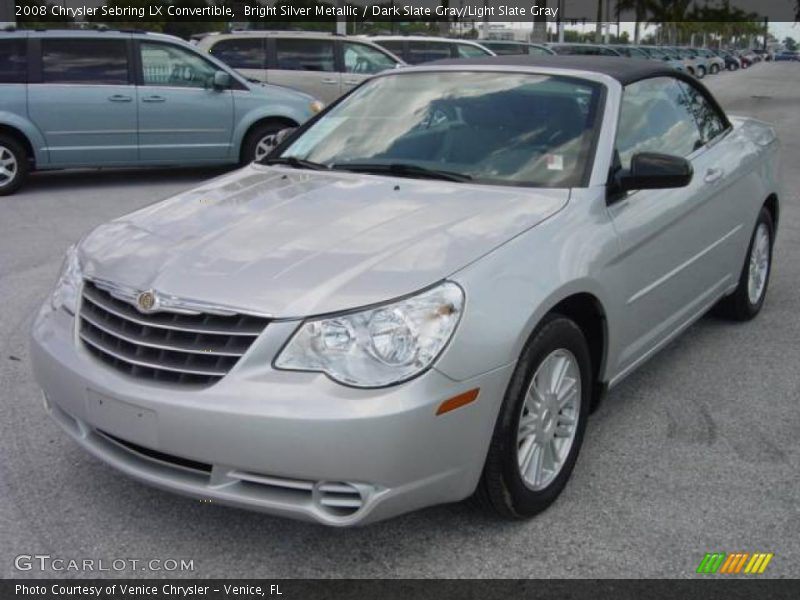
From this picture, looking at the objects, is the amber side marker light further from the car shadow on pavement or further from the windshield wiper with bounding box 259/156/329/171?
the car shadow on pavement

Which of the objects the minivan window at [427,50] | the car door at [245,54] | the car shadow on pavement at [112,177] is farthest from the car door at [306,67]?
the minivan window at [427,50]

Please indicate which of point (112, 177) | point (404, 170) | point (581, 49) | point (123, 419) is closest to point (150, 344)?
point (123, 419)

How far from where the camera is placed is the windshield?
12.5ft

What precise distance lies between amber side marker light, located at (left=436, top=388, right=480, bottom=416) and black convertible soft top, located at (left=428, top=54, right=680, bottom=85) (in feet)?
6.59

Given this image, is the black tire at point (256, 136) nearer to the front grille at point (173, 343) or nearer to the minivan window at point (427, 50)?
the minivan window at point (427, 50)

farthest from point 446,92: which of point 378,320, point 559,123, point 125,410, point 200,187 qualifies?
point 125,410

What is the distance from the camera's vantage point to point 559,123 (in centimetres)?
396

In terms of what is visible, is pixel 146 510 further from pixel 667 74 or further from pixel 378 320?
pixel 667 74

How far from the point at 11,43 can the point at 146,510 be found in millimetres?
7828

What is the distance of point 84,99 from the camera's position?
32.3 feet

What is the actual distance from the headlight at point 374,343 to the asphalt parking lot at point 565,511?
2.27 feet

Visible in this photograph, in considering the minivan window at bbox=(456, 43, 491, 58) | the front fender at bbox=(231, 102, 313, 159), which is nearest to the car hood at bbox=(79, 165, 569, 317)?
the front fender at bbox=(231, 102, 313, 159)

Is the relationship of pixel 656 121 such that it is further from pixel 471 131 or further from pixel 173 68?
pixel 173 68
